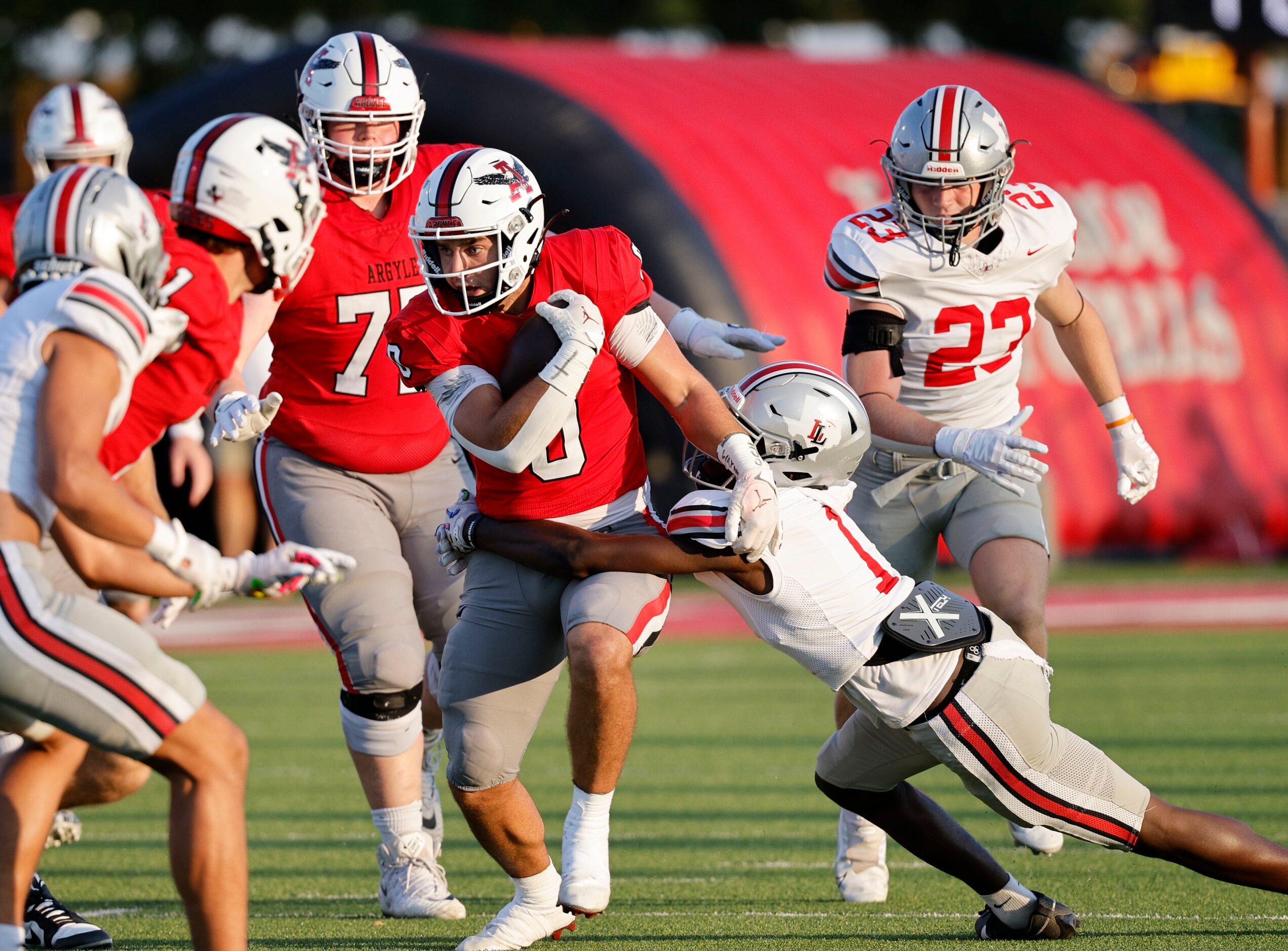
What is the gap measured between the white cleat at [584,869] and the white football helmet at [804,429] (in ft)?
2.83

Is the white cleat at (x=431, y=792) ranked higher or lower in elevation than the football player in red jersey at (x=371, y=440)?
lower

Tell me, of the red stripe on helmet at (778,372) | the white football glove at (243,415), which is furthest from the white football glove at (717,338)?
the white football glove at (243,415)

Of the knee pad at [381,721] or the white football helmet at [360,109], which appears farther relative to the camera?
the white football helmet at [360,109]

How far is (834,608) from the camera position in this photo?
3926 millimetres

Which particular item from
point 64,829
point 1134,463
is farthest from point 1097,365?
point 64,829

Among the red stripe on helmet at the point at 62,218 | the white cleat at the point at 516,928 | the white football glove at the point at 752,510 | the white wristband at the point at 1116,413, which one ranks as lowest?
the white cleat at the point at 516,928

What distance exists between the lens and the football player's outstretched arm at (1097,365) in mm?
5199

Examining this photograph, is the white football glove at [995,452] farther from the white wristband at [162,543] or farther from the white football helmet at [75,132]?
the white football helmet at [75,132]

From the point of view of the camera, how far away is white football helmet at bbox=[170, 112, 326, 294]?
3.83 m

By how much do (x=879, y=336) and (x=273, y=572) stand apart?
7.24 feet

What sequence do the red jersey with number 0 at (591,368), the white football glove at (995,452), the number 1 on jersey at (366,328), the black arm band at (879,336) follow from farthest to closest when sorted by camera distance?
the black arm band at (879,336)
the number 1 on jersey at (366,328)
the white football glove at (995,452)
the red jersey with number 0 at (591,368)

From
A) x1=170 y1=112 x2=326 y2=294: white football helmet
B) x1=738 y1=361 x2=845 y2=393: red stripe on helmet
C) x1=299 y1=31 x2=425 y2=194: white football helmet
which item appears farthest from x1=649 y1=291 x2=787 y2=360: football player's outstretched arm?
x1=170 y1=112 x2=326 y2=294: white football helmet

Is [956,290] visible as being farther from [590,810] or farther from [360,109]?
[590,810]

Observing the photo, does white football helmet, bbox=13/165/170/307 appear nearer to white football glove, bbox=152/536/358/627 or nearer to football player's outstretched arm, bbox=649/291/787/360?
white football glove, bbox=152/536/358/627
